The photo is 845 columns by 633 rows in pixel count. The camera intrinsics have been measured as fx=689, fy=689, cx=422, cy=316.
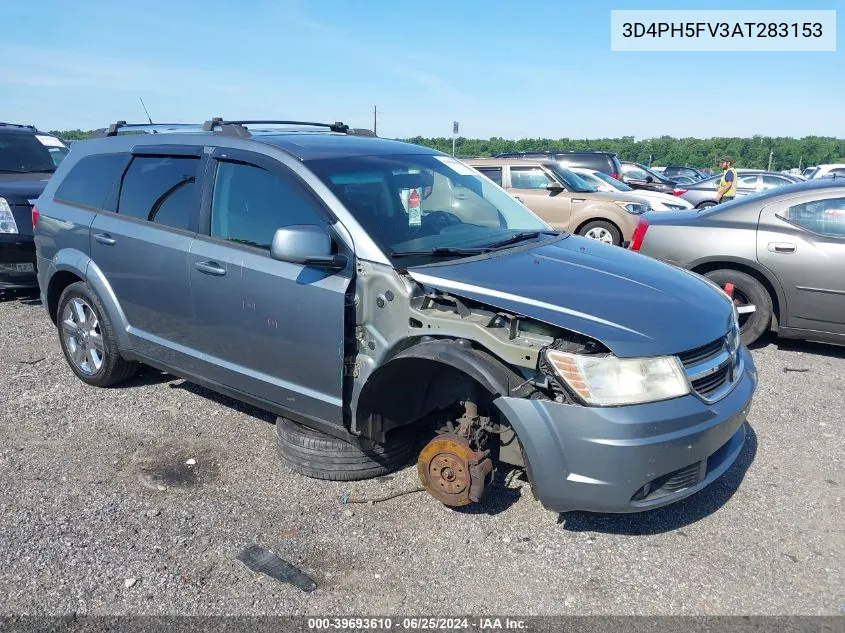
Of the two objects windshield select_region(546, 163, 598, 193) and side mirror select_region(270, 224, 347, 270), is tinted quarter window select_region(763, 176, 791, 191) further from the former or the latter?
side mirror select_region(270, 224, 347, 270)

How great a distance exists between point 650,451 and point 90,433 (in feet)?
11.2

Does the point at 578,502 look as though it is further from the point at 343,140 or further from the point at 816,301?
the point at 816,301

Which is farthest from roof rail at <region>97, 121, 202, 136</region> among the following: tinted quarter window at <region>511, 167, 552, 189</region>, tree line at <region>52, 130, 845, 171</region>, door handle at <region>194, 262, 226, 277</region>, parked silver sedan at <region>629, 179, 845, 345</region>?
tree line at <region>52, 130, 845, 171</region>

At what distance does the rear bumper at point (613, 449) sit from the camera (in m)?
2.80

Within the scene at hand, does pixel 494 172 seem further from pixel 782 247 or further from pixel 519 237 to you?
pixel 519 237

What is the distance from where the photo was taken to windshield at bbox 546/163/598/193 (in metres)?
11.9

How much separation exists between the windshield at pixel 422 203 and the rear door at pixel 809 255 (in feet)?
8.84

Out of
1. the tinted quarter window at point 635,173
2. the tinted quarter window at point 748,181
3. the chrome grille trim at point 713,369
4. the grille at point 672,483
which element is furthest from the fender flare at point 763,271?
the tinted quarter window at point 748,181

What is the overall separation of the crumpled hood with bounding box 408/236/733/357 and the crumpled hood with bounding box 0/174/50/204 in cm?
595

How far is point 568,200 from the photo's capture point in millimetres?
11586

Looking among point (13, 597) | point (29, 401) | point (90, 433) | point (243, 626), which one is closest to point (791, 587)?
point (243, 626)

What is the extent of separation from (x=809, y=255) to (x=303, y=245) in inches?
177

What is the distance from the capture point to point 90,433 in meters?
4.38

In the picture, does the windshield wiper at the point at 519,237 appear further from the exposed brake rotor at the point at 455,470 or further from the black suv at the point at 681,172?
the black suv at the point at 681,172
